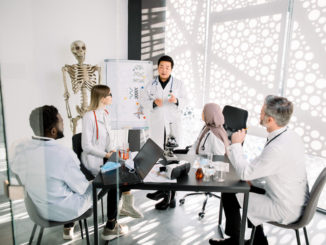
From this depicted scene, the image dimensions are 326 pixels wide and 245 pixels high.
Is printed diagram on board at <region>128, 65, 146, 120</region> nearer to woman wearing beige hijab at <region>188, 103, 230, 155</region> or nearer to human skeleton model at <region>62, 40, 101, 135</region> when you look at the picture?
human skeleton model at <region>62, 40, 101, 135</region>

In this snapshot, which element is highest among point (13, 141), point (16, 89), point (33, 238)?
point (16, 89)

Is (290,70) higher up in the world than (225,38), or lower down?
lower down

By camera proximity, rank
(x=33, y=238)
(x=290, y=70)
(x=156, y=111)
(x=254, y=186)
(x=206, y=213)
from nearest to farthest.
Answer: (x=33, y=238), (x=254, y=186), (x=206, y=213), (x=290, y=70), (x=156, y=111)

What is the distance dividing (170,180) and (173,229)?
905 mm

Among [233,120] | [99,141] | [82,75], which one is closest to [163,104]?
[233,120]

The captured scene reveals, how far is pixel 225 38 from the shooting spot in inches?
149

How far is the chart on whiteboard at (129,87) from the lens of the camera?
408cm

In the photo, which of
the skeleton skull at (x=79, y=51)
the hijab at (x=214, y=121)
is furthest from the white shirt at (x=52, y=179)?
the skeleton skull at (x=79, y=51)

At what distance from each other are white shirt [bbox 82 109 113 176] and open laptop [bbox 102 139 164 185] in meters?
0.43

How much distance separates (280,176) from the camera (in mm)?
1710

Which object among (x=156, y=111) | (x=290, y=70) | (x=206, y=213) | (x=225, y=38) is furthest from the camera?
(x=225, y=38)

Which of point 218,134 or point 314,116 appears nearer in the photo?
point 218,134

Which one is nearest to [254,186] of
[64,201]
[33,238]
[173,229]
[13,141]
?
[173,229]

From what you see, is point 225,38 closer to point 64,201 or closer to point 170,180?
point 170,180
